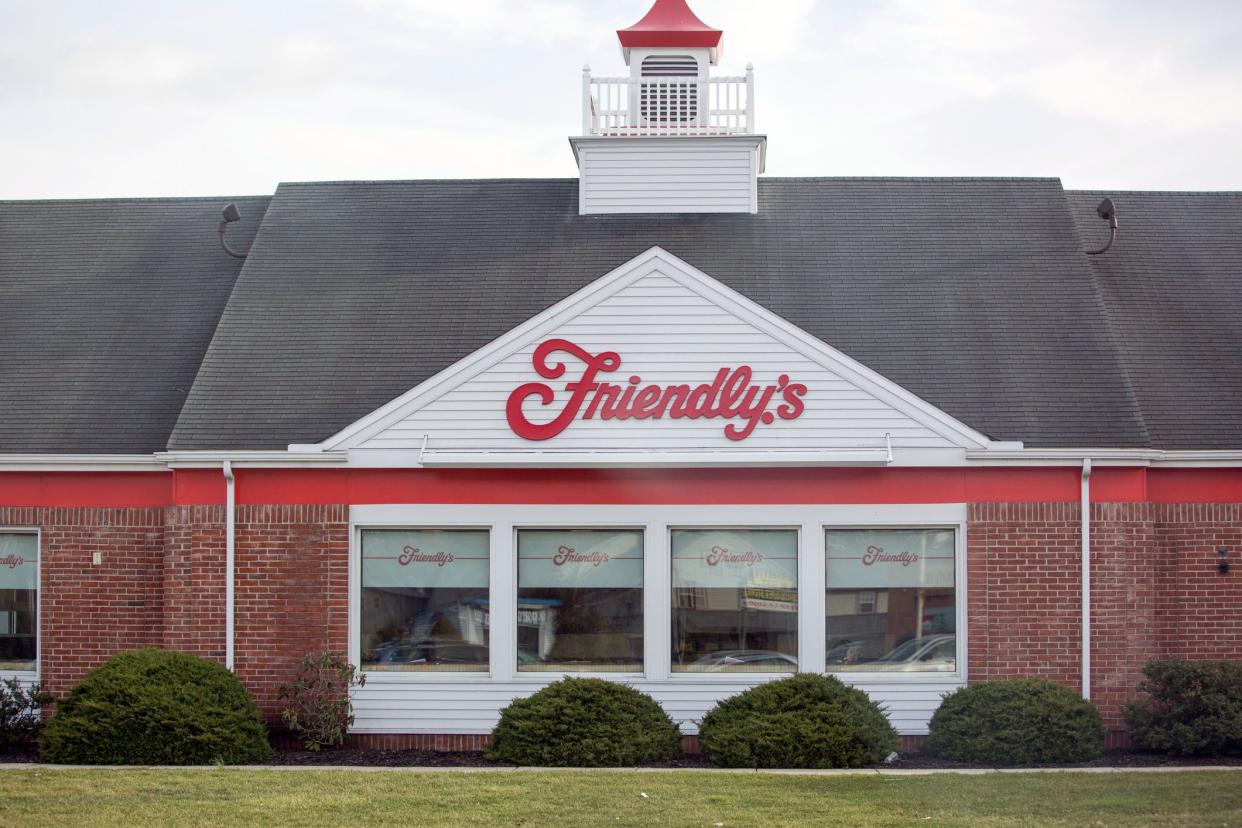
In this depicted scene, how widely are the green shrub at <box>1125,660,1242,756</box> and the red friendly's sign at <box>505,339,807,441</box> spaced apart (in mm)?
4934

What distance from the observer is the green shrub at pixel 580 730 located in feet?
48.4

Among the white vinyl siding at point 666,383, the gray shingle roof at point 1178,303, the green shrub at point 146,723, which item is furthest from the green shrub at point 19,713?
the gray shingle roof at point 1178,303

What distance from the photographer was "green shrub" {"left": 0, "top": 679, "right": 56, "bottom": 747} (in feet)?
54.2

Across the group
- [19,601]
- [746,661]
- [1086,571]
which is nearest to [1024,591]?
[1086,571]

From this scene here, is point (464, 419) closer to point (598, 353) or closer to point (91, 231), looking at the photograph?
point (598, 353)

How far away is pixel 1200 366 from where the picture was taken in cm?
1894

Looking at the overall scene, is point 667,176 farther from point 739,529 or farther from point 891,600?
point 891,600

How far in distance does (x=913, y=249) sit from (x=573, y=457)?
254 inches

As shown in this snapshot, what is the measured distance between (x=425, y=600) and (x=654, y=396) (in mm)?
3596

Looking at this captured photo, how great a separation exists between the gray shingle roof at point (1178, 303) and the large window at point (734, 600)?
4910mm

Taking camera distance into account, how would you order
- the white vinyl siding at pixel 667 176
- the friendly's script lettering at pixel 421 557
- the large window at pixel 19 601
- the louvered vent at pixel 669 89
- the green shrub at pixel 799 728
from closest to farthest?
the green shrub at pixel 799 728 → the friendly's script lettering at pixel 421 557 → the large window at pixel 19 601 → the white vinyl siding at pixel 667 176 → the louvered vent at pixel 669 89

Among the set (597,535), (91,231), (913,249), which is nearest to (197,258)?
(91,231)

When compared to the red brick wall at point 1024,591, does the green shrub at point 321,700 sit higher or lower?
lower

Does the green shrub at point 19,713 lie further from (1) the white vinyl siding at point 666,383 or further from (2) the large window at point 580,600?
(2) the large window at point 580,600
